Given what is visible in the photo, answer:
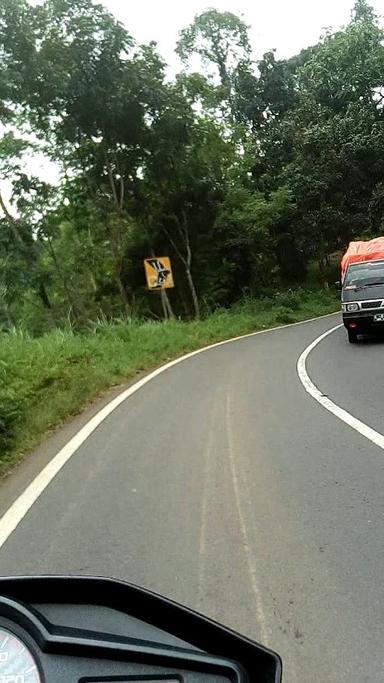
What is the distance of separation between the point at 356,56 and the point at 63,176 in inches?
753

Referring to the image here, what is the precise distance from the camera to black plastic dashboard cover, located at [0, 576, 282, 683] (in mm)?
1726

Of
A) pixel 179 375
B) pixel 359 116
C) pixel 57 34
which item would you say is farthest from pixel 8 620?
pixel 359 116

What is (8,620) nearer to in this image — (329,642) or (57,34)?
(329,642)

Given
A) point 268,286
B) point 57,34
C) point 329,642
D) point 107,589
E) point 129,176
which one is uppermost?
point 57,34

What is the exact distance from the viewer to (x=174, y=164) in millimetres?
25266

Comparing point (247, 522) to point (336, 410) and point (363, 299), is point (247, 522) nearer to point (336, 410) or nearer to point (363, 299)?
point (336, 410)

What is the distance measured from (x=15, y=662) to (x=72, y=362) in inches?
461

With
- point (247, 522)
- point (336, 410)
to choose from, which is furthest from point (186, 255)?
point (247, 522)

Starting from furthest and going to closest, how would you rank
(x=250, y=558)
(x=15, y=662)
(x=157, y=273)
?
(x=157, y=273)
(x=250, y=558)
(x=15, y=662)

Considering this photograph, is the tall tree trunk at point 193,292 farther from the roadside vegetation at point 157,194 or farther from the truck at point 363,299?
the truck at point 363,299

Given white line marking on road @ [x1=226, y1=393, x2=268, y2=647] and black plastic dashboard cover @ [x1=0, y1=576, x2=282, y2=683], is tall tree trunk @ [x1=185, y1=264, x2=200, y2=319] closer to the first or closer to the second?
white line marking on road @ [x1=226, y1=393, x2=268, y2=647]

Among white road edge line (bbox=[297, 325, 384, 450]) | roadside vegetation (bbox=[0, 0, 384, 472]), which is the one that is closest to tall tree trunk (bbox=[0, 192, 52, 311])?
roadside vegetation (bbox=[0, 0, 384, 472])

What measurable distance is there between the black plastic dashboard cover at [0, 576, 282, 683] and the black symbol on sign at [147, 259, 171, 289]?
1955 centimetres

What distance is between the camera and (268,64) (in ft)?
127
